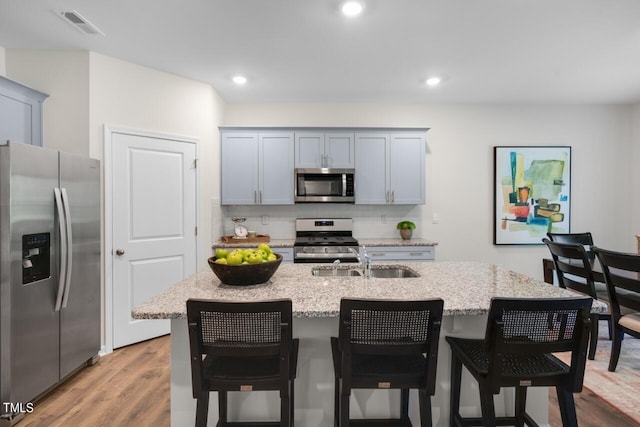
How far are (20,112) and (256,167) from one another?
7.07ft

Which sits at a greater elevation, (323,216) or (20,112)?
(20,112)

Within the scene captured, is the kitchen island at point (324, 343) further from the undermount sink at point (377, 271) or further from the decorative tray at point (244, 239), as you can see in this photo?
the decorative tray at point (244, 239)

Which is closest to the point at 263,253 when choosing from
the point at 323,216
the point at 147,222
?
the point at 147,222

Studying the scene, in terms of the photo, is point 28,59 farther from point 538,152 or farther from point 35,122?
point 538,152

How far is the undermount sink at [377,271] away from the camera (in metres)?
2.29

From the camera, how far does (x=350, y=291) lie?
1.68 m

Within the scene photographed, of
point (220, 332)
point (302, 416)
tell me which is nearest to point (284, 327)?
point (220, 332)

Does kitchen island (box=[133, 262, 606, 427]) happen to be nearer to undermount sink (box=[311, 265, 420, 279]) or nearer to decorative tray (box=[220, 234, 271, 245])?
undermount sink (box=[311, 265, 420, 279])

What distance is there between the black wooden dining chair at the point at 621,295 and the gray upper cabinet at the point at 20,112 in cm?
448

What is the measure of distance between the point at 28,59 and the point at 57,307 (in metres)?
2.19

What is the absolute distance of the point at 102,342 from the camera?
2977mm

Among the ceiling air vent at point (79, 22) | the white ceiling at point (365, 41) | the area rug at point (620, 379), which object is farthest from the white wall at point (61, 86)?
the area rug at point (620, 379)

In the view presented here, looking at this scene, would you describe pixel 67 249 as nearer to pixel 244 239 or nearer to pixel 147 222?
pixel 147 222

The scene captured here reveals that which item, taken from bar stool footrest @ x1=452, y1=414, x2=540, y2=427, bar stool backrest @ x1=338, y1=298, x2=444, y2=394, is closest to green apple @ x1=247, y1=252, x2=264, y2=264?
bar stool backrest @ x1=338, y1=298, x2=444, y2=394
